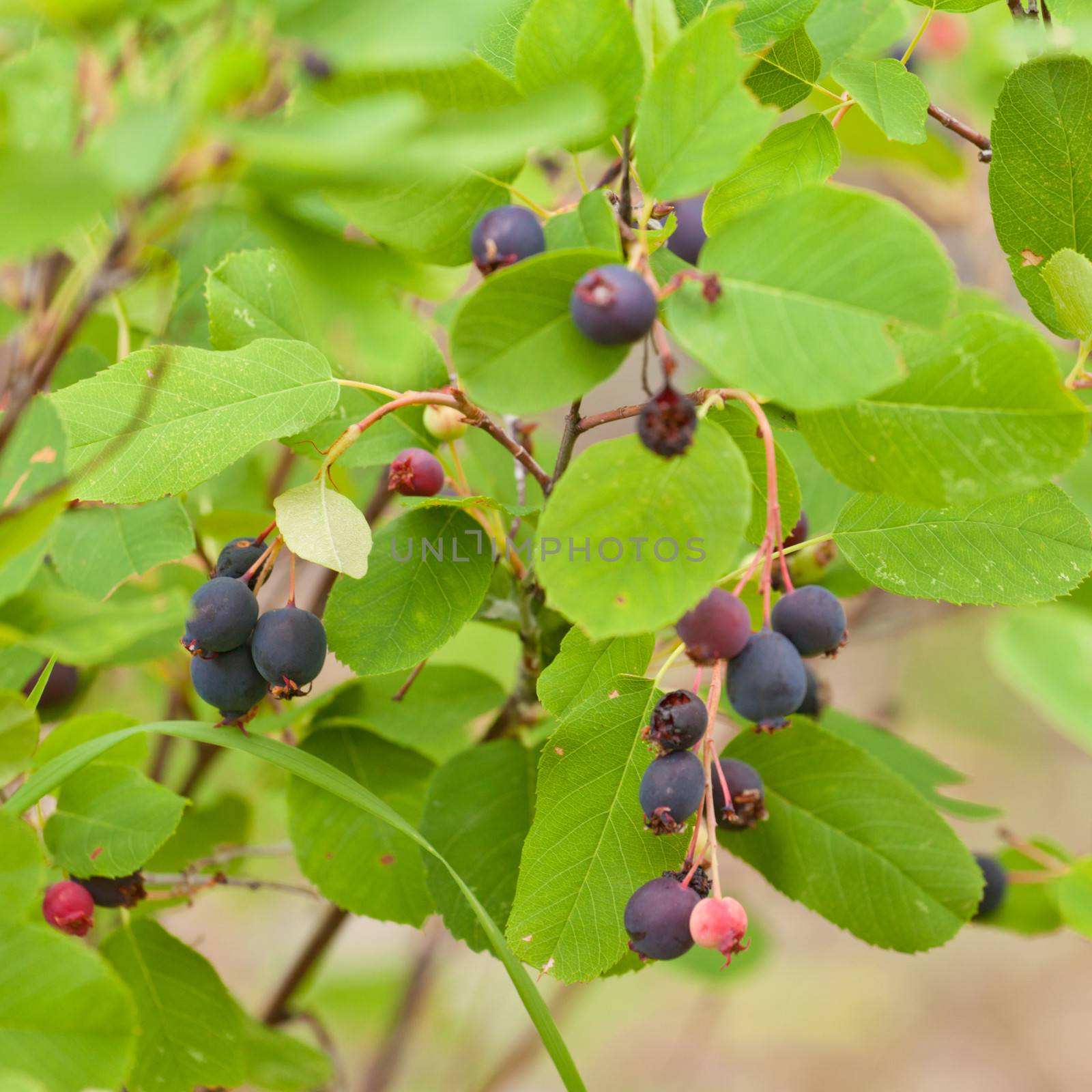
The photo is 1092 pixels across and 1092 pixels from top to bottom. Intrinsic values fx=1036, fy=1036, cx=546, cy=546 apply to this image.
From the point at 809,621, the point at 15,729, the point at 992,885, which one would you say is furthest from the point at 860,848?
the point at 15,729

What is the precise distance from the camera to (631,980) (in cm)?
272

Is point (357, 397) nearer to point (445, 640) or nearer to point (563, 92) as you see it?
point (445, 640)

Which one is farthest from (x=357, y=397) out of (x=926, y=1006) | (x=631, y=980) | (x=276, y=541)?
(x=926, y=1006)

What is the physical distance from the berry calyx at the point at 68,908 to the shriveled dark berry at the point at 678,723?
409mm

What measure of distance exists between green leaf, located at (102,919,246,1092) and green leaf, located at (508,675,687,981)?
29cm

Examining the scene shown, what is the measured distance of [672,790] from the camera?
0.56 m

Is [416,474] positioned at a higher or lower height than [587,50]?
lower

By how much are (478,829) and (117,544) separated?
0.36 meters

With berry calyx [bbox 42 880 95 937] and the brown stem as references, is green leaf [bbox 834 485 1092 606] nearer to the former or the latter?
berry calyx [bbox 42 880 95 937]

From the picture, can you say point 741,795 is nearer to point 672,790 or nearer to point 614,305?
point 672,790

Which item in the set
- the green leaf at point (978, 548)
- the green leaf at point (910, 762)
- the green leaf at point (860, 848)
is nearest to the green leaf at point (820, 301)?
the green leaf at point (978, 548)

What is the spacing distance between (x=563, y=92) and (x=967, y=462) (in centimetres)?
28

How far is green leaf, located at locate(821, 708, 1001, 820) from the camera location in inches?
37.4

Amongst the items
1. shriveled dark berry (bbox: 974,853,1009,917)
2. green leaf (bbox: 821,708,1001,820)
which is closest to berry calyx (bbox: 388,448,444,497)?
green leaf (bbox: 821,708,1001,820)
